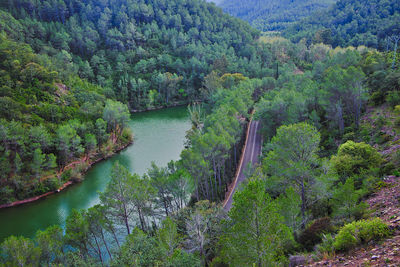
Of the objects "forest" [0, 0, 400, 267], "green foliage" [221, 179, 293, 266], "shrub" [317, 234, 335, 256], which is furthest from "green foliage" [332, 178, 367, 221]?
"green foliage" [221, 179, 293, 266]

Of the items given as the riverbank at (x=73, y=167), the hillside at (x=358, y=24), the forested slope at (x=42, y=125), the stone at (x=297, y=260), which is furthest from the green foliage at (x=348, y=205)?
the hillside at (x=358, y=24)

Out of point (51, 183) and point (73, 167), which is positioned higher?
point (73, 167)

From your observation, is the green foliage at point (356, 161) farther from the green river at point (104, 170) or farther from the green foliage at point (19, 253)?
the green river at point (104, 170)

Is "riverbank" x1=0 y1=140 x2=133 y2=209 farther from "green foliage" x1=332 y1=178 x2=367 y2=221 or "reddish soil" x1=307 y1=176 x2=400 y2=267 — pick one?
"reddish soil" x1=307 y1=176 x2=400 y2=267

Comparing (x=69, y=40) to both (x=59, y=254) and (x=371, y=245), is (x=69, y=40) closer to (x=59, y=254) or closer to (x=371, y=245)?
(x=59, y=254)

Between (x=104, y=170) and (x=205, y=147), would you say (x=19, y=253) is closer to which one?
(x=205, y=147)

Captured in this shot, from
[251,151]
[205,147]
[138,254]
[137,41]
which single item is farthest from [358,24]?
[138,254]

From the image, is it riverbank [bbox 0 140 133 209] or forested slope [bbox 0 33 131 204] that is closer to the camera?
riverbank [bbox 0 140 133 209]
